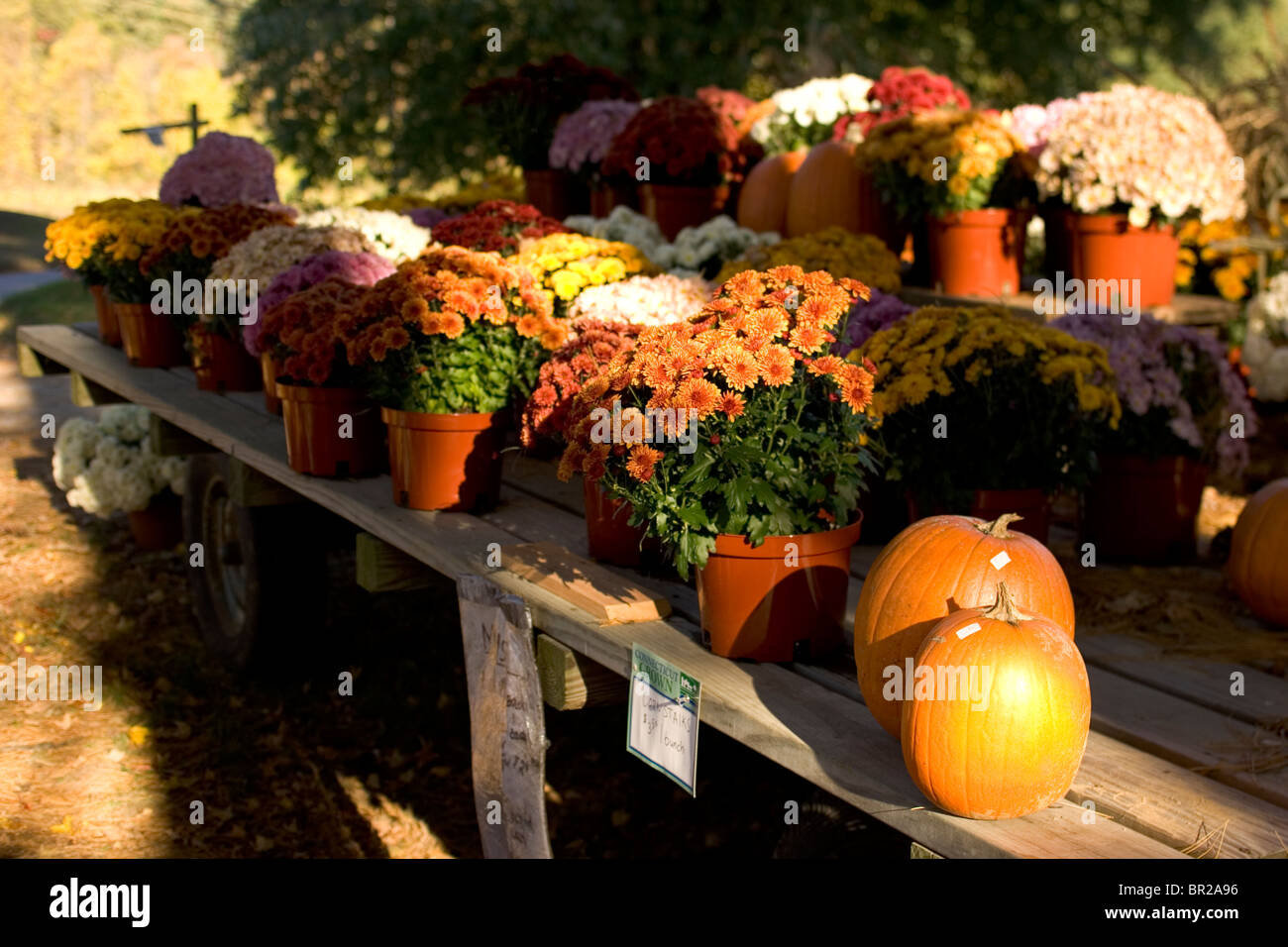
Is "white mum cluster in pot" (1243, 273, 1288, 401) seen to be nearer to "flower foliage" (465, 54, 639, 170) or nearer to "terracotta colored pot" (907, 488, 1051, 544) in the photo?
"flower foliage" (465, 54, 639, 170)

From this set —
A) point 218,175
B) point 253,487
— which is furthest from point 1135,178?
point 218,175

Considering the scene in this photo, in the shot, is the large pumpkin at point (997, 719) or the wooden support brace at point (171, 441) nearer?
the large pumpkin at point (997, 719)

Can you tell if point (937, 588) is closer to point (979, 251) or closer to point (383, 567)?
point (383, 567)

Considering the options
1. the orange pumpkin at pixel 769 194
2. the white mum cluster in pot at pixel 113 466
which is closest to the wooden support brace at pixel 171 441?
the white mum cluster in pot at pixel 113 466

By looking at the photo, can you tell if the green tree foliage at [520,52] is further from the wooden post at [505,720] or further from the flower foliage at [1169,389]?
the wooden post at [505,720]

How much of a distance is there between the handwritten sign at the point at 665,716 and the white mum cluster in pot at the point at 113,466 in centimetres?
418

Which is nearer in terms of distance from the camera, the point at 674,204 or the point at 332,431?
the point at 332,431

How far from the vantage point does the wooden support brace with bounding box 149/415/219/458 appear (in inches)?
199

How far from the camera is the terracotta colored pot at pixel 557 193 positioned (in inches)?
246

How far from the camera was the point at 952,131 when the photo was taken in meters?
4.57

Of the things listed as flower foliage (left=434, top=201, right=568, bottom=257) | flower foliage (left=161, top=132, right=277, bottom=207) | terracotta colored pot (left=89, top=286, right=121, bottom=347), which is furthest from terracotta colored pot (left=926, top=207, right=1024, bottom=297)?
terracotta colored pot (left=89, top=286, right=121, bottom=347)

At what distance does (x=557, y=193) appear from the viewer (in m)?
6.28

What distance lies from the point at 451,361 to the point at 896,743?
1.68m
